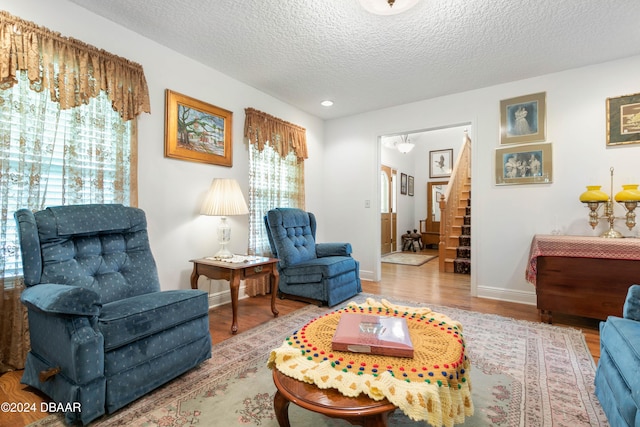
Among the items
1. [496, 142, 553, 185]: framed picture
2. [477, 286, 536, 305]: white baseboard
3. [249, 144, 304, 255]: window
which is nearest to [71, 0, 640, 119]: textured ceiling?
[496, 142, 553, 185]: framed picture

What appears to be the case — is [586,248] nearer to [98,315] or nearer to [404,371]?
[404,371]

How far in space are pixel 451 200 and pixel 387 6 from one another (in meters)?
4.24

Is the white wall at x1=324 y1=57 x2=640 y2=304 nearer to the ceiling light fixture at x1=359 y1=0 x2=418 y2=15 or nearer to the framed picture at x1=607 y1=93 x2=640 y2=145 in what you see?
the framed picture at x1=607 y1=93 x2=640 y2=145

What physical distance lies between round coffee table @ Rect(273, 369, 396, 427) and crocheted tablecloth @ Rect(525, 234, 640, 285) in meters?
2.42

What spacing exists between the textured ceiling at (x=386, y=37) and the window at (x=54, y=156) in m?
0.83

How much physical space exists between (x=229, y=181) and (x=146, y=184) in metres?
0.71

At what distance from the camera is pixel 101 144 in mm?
2316

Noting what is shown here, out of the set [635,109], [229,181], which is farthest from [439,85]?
[229,181]

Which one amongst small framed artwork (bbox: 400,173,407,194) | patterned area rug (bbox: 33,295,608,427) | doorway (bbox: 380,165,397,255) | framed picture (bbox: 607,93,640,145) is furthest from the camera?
small framed artwork (bbox: 400,173,407,194)

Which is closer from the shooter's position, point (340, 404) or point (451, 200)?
point (340, 404)

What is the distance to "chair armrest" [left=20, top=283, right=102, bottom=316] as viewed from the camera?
1.32 metres

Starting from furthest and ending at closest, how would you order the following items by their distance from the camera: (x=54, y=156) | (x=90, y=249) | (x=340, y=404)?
(x=54, y=156), (x=90, y=249), (x=340, y=404)

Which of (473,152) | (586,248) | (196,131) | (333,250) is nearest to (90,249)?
(196,131)

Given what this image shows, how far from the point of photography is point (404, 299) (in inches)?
135
